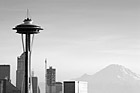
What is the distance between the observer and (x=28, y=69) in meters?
199

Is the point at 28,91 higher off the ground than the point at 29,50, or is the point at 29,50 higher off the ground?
the point at 29,50

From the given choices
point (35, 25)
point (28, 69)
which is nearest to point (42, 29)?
point (35, 25)

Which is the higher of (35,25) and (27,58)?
(35,25)

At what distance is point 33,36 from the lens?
639 ft

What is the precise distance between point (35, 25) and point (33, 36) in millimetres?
5760

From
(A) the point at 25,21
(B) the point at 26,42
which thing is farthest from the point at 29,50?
(A) the point at 25,21

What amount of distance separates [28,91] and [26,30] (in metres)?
30.5

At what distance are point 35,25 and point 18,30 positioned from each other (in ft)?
29.1

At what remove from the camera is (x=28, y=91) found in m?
199

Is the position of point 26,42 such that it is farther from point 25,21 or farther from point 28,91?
point 28,91

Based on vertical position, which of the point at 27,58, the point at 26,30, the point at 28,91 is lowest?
the point at 28,91

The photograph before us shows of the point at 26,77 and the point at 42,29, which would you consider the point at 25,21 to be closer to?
the point at 42,29

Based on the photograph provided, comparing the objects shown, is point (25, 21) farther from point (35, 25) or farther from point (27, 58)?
point (27, 58)

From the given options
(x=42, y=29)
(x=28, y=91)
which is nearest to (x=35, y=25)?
(x=42, y=29)
